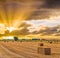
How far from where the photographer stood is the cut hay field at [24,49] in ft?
12.2

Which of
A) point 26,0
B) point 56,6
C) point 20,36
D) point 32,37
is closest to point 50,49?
point 32,37

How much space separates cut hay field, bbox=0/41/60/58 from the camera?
3.71 meters

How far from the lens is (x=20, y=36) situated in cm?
383

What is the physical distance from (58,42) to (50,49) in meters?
0.23

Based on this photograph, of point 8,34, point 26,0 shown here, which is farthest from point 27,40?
point 26,0

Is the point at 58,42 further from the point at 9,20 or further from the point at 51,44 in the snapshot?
the point at 9,20

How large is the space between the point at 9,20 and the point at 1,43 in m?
0.56

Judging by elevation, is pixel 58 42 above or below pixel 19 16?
below

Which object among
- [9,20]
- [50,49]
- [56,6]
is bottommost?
[50,49]

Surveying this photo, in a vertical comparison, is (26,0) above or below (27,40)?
above

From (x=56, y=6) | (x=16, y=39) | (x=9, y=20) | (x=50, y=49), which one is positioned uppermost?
(x=56, y=6)

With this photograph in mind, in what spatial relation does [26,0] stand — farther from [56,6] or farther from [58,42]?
[58,42]

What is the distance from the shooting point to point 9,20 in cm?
391

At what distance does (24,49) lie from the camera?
3.79m
